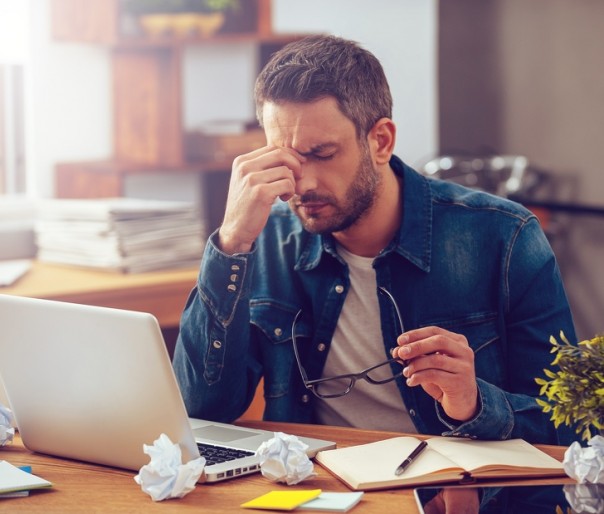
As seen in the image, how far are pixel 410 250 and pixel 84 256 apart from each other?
133 centimetres

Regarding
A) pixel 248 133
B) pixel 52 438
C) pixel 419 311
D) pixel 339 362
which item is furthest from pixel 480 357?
pixel 248 133

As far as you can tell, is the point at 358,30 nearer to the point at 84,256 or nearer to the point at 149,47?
the point at 149,47

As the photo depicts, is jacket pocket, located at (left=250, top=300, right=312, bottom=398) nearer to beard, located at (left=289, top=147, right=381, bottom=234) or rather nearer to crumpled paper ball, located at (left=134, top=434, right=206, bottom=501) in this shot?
beard, located at (left=289, top=147, right=381, bottom=234)

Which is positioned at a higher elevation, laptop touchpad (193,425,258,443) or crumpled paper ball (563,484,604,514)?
crumpled paper ball (563,484,604,514)

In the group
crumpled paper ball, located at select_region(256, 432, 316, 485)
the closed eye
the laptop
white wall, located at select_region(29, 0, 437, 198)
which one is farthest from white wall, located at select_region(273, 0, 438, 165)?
crumpled paper ball, located at select_region(256, 432, 316, 485)

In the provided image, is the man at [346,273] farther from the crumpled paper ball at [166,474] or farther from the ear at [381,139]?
the crumpled paper ball at [166,474]

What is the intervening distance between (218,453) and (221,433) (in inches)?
5.2

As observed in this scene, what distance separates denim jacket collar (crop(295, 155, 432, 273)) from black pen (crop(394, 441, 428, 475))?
472mm

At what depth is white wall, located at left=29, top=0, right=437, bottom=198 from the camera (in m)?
3.44

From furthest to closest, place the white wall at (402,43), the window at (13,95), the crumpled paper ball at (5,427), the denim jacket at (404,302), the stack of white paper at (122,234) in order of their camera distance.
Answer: the white wall at (402,43), the window at (13,95), the stack of white paper at (122,234), the denim jacket at (404,302), the crumpled paper ball at (5,427)

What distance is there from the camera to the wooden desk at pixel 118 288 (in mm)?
2623

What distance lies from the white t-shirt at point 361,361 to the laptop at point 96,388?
14.1 inches

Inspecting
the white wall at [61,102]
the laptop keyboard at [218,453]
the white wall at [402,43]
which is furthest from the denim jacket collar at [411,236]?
the white wall at [402,43]

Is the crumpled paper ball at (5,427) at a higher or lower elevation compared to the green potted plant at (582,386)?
lower
